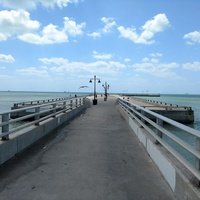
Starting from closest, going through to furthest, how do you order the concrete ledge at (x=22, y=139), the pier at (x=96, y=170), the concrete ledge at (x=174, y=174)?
the concrete ledge at (x=174, y=174), the pier at (x=96, y=170), the concrete ledge at (x=22, y=139)

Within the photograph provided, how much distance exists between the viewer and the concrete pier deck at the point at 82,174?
6543mm

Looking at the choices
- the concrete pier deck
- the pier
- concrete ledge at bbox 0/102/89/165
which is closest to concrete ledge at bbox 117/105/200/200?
the pier

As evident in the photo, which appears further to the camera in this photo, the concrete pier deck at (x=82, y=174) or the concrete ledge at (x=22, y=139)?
the concrete ledge at (x=22, y=139)

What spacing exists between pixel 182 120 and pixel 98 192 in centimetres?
3966

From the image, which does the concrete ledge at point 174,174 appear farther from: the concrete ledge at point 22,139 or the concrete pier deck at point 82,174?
the concrete ledge at point 22,139

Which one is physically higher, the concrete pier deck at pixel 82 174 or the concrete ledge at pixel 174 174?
the concrete ledge at pixel 174 174

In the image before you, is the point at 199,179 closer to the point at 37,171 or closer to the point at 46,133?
the point at 37,171

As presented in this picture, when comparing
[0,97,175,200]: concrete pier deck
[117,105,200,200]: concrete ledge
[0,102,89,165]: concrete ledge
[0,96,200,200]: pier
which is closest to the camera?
[117,105,200,200]: concrete ledge

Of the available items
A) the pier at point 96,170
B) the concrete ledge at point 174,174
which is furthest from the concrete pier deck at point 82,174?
the concrete ledge at point 174,174

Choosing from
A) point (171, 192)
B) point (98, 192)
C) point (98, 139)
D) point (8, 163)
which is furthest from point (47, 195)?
point (98, 139)

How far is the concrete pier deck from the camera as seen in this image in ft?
21.5

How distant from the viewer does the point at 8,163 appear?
8.98m

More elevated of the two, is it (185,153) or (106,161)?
(106,161)

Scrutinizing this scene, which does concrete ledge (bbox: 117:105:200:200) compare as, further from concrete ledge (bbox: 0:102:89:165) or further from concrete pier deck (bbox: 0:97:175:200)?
concrete ledge (bbox: 0:102:89:165)
